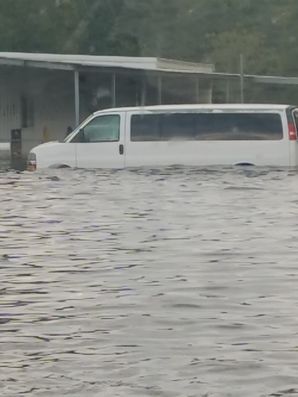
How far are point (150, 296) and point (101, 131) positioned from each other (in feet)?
56.1

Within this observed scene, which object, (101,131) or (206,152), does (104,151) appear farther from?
(206,152)

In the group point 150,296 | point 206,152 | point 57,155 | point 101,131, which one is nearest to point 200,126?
point 206,152

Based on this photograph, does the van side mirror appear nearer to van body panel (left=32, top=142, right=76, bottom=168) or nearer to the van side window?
the van side window

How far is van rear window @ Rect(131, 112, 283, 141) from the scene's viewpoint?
91.4 ft

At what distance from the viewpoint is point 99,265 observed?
43.1ft

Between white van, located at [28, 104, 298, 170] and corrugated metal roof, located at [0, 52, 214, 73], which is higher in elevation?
corrugated metal roof, located at [0, 52, 214, 73]

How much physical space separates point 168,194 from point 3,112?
29309 mm

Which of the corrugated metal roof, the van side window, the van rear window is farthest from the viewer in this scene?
the corrugated metal roof

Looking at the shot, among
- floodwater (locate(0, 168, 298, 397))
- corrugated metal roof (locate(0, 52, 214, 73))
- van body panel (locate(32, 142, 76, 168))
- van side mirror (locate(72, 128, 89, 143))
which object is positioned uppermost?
corrugated metal roof (locate(0, 52, 214, 73))

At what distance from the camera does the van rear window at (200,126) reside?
2786cm

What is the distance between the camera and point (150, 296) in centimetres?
1114

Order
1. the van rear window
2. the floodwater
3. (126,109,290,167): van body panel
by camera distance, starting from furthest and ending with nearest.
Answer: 1. the van rear window
2. (126,109,290,167): van body panel
3. the floodwater

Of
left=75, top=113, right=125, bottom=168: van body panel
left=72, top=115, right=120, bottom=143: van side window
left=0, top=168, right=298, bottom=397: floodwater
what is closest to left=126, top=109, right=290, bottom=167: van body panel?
left=75, top=113, right=125, bottom=168: van body panel

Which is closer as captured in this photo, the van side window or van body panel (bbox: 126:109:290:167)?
van body panel (bbox: 126:109:290:167)
